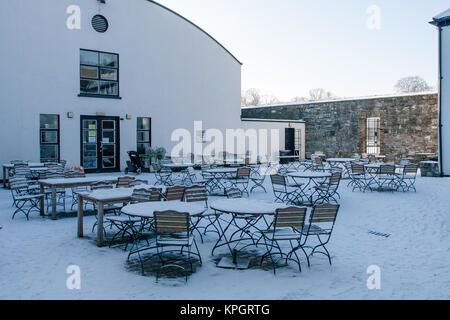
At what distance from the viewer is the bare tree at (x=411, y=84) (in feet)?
132

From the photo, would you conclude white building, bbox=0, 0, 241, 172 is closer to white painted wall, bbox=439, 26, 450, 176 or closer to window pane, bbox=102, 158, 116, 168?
window pane, bbox=102, 158, 116, 168

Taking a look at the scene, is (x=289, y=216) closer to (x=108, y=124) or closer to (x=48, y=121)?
(x=48, y=121)

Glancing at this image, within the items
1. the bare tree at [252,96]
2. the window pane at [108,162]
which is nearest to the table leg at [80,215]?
the window pane at [108,162]

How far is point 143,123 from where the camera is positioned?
16172 mm

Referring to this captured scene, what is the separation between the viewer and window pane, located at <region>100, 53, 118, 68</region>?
15.0 meters

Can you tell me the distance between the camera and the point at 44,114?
1368cm

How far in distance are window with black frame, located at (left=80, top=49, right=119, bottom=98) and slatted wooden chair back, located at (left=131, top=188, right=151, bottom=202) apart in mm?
9629

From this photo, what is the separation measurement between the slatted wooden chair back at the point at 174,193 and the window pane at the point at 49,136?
29.6 feet

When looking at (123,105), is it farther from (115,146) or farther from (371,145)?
(371,145)

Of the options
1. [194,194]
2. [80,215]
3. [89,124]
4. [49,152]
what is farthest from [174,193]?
[89,124]

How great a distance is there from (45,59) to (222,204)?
1076 cm

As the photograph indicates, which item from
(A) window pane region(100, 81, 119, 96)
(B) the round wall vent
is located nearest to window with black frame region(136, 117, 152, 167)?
(A) window pane region(100, 81, 119, 96)

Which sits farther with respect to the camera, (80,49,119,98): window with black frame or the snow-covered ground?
(80,49,119,98): window with black frame
